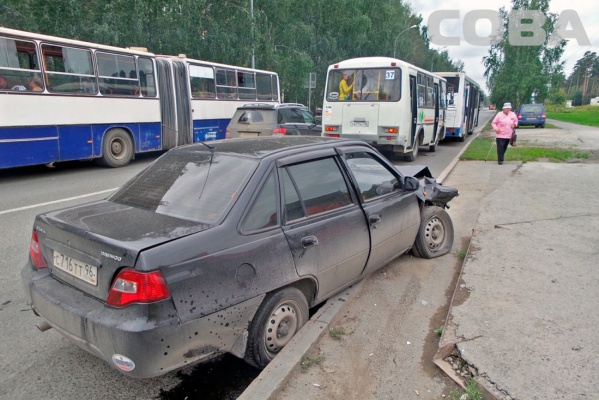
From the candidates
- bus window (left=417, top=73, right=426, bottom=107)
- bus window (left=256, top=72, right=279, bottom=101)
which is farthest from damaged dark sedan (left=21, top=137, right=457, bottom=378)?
bus window (left=256, top=72, right=279, bottom=101)

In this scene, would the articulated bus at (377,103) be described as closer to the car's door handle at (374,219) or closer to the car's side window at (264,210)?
the car's door handle at (374,219)

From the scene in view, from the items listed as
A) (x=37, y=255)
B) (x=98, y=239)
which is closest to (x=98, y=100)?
(x=37, y=255)

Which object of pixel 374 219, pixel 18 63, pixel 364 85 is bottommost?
pixel 374 219

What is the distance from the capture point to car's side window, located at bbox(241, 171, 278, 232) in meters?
2.81

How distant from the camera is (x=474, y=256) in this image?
4.89 m

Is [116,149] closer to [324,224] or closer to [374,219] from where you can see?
[374,219]

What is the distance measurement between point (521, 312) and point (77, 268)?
3.39 metres

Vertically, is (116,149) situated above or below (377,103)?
below

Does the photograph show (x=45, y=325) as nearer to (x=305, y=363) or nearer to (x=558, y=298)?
(x=305, y=363)

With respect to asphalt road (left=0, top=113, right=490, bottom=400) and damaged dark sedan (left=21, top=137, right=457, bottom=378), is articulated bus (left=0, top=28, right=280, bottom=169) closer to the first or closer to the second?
asphalt road (left=0, top=113, right=490, bottom=400)

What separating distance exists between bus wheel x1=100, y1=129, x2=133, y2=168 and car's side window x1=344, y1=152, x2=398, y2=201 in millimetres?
9287

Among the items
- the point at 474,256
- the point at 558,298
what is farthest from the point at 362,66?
the point at 558,298

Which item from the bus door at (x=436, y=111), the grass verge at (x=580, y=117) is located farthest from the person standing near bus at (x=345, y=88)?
the grass verge at (x=580, y=117)

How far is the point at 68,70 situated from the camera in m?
10.1
